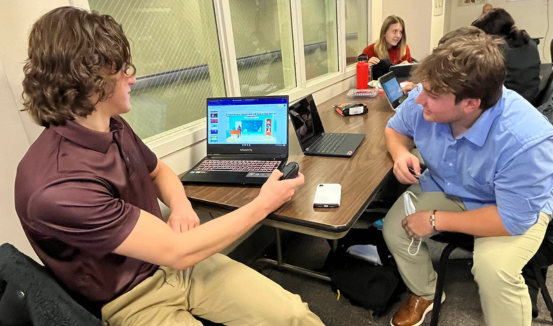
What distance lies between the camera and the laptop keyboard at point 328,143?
151 centimetres

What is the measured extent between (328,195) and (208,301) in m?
0.48

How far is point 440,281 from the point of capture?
1.34 metres

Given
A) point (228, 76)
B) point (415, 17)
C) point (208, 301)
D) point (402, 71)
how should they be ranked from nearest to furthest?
point (208, 301) → point (228, 76) → point (402, 71) → point (415, 17)

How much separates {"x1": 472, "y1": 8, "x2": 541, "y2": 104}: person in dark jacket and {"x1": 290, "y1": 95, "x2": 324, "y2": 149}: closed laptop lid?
121 centimetres

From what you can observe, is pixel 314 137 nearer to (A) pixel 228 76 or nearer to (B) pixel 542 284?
(A) pixel 228 76

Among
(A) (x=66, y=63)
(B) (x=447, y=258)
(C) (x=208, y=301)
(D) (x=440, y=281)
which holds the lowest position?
(D) (x=440, y=281)

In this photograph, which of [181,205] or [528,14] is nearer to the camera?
[181,205]

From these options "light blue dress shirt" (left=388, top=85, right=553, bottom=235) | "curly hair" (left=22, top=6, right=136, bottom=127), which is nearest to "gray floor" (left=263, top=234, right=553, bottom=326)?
"light blue dress shirt" (left=388, top=85, right=553, bottom=235)

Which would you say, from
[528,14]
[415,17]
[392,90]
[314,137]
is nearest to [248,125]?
[314,137]

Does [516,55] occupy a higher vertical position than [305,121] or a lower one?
higher

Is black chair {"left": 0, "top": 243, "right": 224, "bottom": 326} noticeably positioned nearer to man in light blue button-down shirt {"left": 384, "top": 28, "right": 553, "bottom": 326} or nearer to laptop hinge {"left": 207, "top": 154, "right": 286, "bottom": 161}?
laptop hinge {"left": 207, "top": 154, "right": 286, "bottom": 161}

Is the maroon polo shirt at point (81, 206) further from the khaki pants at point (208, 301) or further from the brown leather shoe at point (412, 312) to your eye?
the brown leather shoe at point (412, 312)

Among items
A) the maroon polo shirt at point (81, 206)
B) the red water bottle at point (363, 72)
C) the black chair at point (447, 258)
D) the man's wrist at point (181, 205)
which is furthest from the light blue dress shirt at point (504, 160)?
the red water bottle at point (363, 72)

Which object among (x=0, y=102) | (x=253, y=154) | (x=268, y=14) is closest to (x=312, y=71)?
(x=268, y=14)
